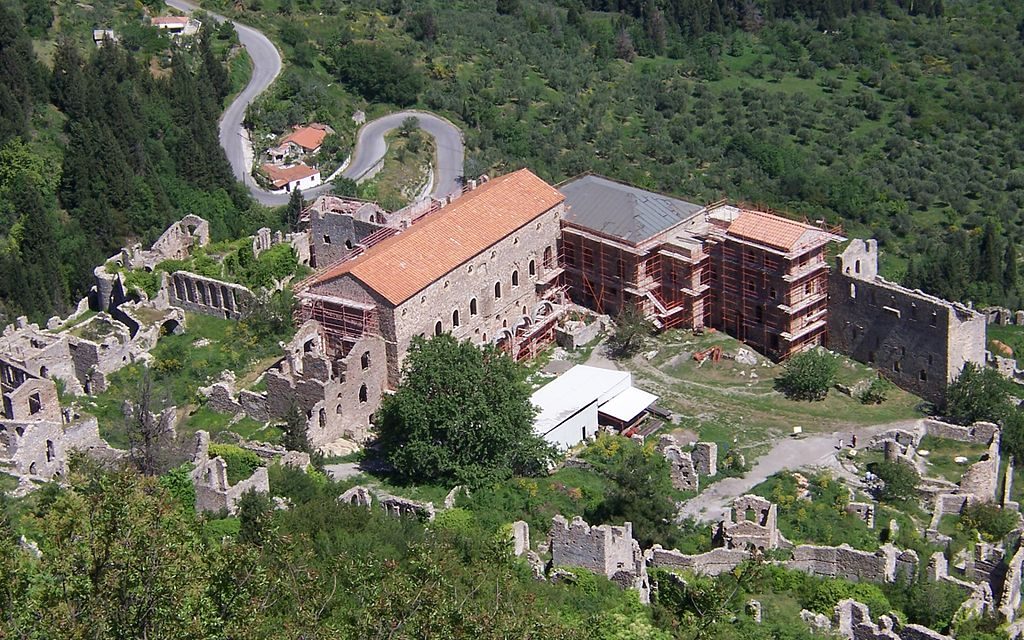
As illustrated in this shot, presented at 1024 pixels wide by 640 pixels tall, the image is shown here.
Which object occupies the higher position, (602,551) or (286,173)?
(602,551)

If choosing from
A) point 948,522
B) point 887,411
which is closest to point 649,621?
point 948,522

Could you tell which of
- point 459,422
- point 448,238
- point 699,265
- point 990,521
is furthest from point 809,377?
point 459,422

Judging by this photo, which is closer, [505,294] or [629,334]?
[629,334]

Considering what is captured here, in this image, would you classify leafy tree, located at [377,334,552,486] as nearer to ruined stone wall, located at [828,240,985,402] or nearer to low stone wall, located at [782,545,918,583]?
low stone wall, located at [782,545,918,583]

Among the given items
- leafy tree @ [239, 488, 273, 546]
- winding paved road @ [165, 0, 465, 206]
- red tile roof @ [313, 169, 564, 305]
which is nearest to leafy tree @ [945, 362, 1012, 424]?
red tile roof @ [313, 169, 564, 305]

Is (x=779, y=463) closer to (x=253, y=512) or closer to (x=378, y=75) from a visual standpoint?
(x=253, y=512)

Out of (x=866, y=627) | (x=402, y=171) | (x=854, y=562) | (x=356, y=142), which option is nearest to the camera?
(x=866, y=627)
